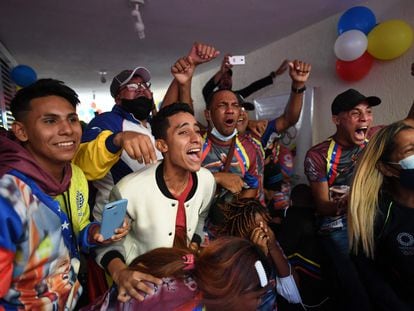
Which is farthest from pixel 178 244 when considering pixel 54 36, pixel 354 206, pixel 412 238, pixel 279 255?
pixel 54 36

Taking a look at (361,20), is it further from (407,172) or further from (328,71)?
(407,172)

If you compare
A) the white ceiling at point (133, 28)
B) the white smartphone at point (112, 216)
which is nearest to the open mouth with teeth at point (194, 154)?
the white smartphone at point (112, 216)

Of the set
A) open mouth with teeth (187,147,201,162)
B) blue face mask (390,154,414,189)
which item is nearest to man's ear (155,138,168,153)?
open mouth with teeth (187,147,201,162)

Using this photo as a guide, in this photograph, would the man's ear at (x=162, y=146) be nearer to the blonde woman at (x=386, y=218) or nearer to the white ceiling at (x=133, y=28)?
the blonde woman at (x=386, y=218)

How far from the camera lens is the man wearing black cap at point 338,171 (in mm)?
2254

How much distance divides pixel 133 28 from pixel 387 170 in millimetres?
3374

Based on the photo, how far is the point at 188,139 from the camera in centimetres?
168

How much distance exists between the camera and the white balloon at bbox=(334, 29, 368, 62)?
309cm

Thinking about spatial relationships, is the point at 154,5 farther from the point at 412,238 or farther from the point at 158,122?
the point at 412,238

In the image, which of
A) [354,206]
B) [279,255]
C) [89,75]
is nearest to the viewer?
[354,206]

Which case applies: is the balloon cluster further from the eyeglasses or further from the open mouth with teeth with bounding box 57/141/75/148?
the open mouth with teeth with bounding box 57/141/75/148

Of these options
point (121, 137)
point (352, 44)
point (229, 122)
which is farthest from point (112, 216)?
A: point (352, 44)

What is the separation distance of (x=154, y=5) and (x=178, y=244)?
2664mm

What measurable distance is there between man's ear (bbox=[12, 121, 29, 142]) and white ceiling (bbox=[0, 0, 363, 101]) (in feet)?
7.35
